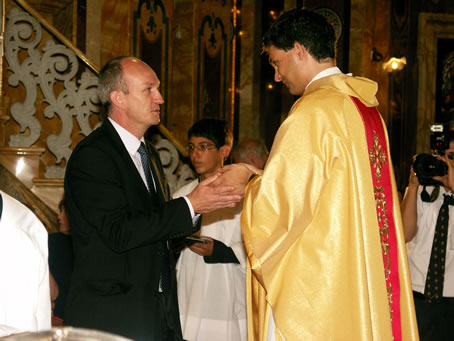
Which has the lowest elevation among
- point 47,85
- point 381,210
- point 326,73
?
point 381,210

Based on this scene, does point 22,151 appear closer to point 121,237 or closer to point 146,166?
point 146,166

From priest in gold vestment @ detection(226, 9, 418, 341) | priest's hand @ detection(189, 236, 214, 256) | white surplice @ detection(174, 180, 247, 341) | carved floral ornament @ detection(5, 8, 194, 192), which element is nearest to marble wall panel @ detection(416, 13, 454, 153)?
carved floral ornament @ detection(5, 8, 194, 192)

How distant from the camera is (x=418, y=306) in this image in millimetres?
3861

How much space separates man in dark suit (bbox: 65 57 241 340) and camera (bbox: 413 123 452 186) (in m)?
1.84

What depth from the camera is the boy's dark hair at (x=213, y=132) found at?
3955mm

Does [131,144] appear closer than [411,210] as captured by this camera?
Yes

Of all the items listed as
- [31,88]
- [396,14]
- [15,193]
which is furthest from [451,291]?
[396,14]

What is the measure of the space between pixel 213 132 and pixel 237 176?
4.58ft

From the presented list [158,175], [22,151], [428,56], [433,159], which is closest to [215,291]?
[158,175]

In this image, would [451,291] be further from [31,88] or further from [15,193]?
[31,88]

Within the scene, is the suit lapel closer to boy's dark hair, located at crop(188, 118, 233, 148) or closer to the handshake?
the handshake

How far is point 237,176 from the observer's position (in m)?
2.61

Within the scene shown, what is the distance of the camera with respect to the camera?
3.79 metres

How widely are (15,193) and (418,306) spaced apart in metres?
3.10
